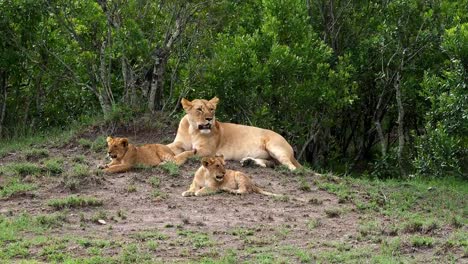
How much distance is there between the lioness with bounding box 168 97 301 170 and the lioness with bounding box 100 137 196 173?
57cm

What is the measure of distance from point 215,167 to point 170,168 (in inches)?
55.0

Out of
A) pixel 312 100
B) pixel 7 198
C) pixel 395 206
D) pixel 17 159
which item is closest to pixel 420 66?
pixel 312 100

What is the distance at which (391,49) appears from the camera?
633 inches

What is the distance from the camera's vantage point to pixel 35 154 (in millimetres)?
13383

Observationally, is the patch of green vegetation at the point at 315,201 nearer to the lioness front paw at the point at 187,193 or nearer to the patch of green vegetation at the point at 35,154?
the lioness front paw at the point at 187,193

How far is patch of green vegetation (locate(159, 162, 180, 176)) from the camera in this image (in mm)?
11942

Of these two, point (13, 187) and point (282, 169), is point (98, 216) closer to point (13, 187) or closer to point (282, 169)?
point (13, 187)

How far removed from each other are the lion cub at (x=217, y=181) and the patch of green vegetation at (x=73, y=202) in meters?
1.15

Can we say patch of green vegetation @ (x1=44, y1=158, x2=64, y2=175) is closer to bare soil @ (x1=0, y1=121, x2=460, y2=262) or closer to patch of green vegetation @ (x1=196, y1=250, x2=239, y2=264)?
bare soil @ (x1=0, y1=121, x2=460, y2=262)

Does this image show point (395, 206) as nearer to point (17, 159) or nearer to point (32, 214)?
point (32, 214)

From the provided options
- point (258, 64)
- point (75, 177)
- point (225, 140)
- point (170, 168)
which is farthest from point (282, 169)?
point (75, 177)

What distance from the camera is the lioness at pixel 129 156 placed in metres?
12.0

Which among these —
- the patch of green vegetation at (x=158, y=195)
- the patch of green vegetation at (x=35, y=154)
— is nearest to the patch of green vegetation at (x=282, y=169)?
the patch of green vegetation at (x=158, y=195)

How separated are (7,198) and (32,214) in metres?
0.92
